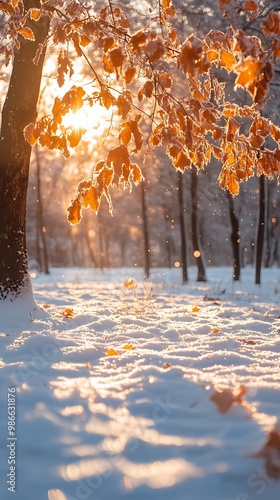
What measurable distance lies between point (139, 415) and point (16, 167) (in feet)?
14.9

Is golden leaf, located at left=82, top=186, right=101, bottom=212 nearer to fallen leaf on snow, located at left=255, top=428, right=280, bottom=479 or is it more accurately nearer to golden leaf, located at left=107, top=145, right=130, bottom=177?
golden leaf, located at left=107, top=145, right=130, bottom=177

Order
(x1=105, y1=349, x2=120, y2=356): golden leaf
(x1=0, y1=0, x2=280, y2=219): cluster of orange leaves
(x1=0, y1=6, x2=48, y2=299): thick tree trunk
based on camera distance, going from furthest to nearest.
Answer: (x1=0, y1=6, x2=48, y2=299): thick tree trunk
(x1=105, y1=349, x2=120, y2=356): golden leaf
(x1=0, y1=0, x2=280, y2=219): cluster of orange leaves

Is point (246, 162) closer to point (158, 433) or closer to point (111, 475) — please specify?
point (158, 433)

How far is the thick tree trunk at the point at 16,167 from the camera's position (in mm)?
6438

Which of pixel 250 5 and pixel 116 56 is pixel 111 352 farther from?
pixel 250 5

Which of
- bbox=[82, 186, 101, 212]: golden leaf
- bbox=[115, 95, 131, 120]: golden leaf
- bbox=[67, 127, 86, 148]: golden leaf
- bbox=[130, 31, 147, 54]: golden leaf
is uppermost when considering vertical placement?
bbox=[130, 31, 147, 54]: golden leaf

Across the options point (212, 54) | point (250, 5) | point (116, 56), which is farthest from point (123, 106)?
point (250, 5)

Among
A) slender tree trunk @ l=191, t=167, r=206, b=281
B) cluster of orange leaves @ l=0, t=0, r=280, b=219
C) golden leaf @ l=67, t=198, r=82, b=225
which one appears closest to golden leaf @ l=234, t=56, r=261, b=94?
cluster of orange leaves @ l=0, t=0, r=280, b=219

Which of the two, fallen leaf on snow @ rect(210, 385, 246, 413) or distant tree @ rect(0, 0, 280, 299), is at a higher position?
distant tree @ rect(0, 0, 280, 299)

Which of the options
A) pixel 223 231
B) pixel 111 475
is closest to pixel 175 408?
pixel 111 475

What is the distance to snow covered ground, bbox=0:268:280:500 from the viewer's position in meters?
2.20

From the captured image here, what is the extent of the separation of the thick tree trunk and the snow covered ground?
1435 millimetres

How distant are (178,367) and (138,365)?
340 millimetres

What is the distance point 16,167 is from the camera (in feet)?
21.3
